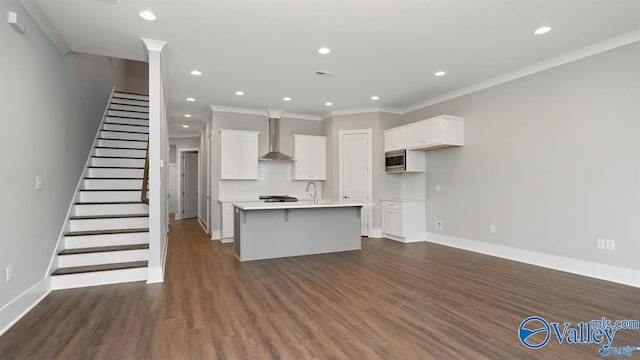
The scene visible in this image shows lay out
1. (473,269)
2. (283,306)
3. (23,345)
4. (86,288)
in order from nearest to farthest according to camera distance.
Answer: (23,345) → (283,306) → (86,288) → (473,269)

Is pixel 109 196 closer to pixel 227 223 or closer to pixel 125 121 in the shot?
pixel 227 223

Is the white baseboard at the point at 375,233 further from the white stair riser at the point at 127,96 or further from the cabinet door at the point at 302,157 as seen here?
the white stair riser at the point at 127,96

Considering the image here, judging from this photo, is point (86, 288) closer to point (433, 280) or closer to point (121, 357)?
point (121, 357)

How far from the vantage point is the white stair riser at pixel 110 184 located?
478cm

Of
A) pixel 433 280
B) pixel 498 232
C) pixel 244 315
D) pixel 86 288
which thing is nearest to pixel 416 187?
pixel 498 232

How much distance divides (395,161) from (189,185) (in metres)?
7.17

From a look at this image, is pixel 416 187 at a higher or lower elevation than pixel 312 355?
higher

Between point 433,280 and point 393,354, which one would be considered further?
point 433,280

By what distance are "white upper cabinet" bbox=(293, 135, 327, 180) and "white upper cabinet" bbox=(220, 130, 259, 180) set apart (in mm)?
955

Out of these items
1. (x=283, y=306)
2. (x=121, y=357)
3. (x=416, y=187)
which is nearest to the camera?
(x=121, y=357)

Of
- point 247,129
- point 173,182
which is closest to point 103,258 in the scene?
point 247,129

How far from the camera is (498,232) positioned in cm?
493

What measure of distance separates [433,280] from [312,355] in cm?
218

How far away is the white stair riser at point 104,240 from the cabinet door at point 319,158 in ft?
12.9
